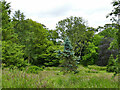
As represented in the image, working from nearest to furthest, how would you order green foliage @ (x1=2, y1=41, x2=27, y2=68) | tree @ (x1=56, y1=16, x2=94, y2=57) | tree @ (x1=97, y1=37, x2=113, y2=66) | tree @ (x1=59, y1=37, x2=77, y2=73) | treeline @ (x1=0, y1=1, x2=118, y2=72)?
tree @ (x1=59, y1=37, x2=77, y2=73), green foliage @ (x1=2, y1=41, x2=27, y2=68), treeline @ (x1=0, y1=1, x2=118, y2=72), tree @ (x1=97, y1=37, x2=113, y2=66), tree @ (x1=56, y1=16, x2=94, y2=57)

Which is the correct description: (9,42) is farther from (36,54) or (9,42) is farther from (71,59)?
(36,54)

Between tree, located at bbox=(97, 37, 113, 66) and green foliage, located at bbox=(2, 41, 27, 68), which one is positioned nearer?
green foliage, located at bbox=(2, 41, 27, 68)

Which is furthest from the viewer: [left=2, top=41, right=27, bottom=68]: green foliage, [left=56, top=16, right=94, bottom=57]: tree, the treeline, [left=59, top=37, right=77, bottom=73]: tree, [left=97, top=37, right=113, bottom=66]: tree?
[left=56, top=16, right=94, bottom=57]: tree

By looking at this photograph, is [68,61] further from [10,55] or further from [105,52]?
[105,52]

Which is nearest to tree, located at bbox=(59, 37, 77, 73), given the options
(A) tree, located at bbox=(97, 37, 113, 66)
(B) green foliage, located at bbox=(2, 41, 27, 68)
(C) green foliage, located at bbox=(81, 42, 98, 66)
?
(B) green foliage, located at bbox=(2, 41, 27, 68)

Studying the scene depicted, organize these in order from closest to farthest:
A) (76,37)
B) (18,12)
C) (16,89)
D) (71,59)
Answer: (16,89)
(71,59)
(18,12)
(76,37)

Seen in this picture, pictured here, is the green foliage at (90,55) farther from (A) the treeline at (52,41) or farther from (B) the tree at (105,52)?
(B) the tree at (105,52)

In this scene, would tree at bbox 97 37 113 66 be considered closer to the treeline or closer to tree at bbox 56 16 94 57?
the treeline

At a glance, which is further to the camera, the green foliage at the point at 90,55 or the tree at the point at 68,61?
the green foliage at the point at 90,55

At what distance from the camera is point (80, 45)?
29688 millimetres

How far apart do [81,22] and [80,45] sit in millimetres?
5485

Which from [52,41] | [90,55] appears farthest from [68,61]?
[90,55]

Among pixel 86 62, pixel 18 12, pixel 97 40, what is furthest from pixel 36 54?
pixel 97 40

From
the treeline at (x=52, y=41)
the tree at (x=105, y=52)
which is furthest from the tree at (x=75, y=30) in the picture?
the tree at (x=105, y=52)
